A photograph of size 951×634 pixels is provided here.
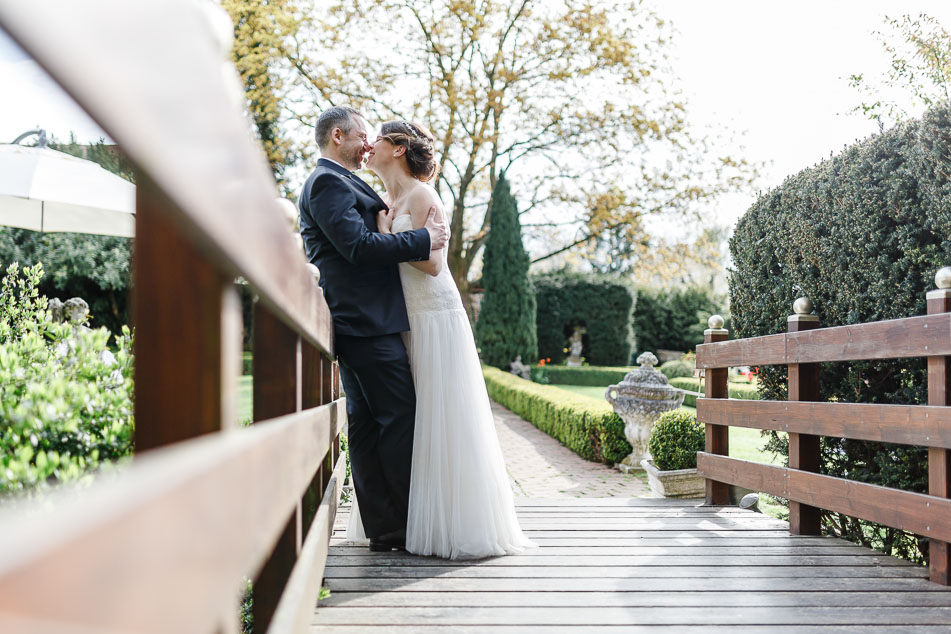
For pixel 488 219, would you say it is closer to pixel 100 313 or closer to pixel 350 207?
pixel 100 313

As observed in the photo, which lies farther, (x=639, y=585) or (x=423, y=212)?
(x=423, y=212)

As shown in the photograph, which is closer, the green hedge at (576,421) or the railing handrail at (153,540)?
the railing handrail at (153,540)

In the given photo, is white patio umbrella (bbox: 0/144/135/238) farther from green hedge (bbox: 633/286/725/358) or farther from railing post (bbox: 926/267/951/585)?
green hedge (bbox: 633/286/725/358)

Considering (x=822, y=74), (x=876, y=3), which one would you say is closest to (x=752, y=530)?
(x=876, y=3)

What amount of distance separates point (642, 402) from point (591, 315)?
48.4 feet

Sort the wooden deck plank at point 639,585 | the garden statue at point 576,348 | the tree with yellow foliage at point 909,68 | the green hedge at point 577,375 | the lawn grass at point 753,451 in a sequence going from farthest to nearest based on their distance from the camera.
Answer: the garden statue at point 576,348
the green hedge at point 577,375
the tree with yellow foliage at point 909,68
the lawn grass at point 753,451
the wooden deck plank at point 639,585

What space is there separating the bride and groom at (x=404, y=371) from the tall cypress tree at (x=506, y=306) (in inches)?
597

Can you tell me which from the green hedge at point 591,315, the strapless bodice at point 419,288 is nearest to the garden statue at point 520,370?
the green hedge at point 591,315

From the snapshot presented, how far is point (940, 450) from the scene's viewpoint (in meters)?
2.62

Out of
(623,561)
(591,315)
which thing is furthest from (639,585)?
(591,315)

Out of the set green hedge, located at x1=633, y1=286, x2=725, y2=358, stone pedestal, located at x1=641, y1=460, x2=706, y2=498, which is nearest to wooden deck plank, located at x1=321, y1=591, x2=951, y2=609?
→ stone pedestal, located at x1=641, y1=460, x2=706, y2=498

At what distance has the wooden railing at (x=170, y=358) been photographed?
0.44 meters

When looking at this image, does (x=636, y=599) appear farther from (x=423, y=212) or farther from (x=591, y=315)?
(x=591, y=315)

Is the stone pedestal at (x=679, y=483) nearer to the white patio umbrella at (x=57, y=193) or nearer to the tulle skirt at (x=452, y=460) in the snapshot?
the tulle skirt at (x=452, y=460)
